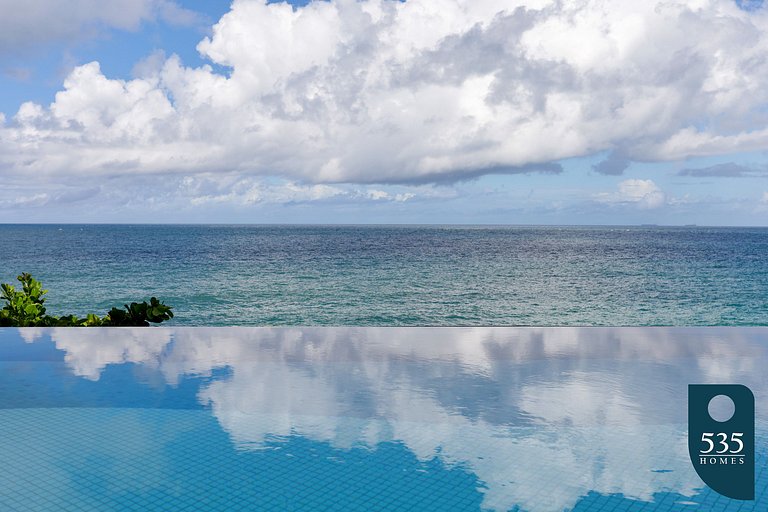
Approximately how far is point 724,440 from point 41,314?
947cm

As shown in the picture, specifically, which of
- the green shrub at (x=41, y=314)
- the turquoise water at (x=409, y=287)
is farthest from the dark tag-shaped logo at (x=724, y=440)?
the turquoise water at (x=409, y=287)

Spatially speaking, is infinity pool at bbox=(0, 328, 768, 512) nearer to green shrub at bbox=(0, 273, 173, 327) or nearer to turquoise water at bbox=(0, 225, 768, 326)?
green shrub at bbox=(0, 273, 173, 327)

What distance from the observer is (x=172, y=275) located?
36312 millimetres

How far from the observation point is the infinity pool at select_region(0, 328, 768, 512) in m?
4.24

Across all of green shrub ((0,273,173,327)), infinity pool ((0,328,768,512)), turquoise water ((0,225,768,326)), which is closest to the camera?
infinity pool ((0,328,768,512))

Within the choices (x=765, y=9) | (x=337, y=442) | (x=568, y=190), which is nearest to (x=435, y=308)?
(x=337, y=442)

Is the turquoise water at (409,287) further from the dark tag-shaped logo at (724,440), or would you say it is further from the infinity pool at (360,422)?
the dark tag-shaped logo at (724,440)

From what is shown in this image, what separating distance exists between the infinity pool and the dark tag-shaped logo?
0.09m

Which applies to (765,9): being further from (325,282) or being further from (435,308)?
(325,282)

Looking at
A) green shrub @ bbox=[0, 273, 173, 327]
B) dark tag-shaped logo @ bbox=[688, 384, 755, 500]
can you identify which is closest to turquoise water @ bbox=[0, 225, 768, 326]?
green shrub @ bbox=[0, 273, 173, 327]

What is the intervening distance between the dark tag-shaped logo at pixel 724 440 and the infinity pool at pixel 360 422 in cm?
9

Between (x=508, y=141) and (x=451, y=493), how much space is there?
28340 millimetres

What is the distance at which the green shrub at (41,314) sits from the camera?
32.0 feet

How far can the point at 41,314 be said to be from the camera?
10.1 metres
